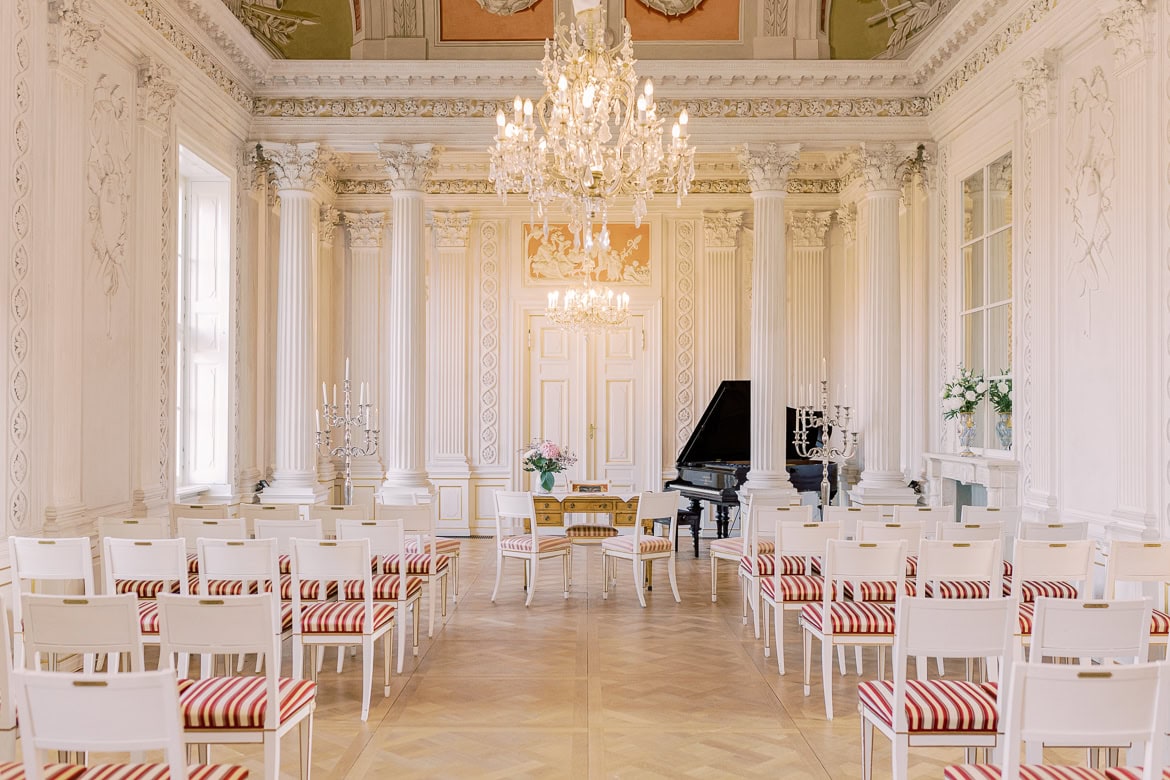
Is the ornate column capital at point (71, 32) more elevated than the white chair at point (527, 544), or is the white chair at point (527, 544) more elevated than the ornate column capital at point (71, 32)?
the ornate column capital at point (71, 32)

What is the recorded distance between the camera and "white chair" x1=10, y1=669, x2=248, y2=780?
248 cm

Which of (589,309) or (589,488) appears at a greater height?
(589,309)

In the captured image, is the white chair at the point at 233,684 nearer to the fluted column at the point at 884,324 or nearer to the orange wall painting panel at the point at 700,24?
the fluted column at the point at 884,324

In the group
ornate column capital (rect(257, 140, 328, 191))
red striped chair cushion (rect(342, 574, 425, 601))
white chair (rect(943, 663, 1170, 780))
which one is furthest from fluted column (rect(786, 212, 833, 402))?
white chair (rect(943, 663, 1170, 780))

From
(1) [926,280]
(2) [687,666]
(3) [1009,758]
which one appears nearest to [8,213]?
(2) [687,666]

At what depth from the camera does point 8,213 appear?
5367 millimetres

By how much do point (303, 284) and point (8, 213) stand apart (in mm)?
4232

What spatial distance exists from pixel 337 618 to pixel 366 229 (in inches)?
327

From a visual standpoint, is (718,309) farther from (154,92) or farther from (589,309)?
(154,92)

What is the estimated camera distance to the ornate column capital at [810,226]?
12.1 metres

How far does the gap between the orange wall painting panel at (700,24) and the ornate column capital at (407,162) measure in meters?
2.48

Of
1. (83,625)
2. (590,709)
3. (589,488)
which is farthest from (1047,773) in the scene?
(589,488)

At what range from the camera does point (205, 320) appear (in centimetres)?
902

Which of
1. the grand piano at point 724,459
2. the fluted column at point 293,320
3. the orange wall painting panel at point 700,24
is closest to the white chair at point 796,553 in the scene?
the grand piano at point 724,459
